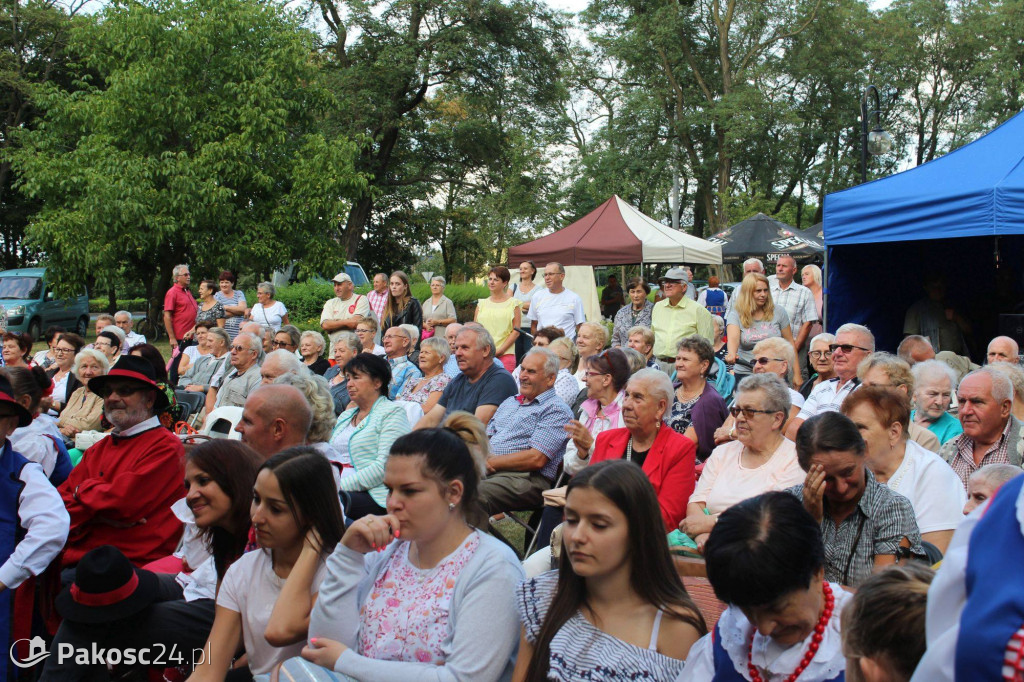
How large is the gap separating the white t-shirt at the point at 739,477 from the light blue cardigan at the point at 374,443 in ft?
5.62

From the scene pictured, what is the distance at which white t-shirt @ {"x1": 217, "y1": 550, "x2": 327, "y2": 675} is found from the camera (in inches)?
110

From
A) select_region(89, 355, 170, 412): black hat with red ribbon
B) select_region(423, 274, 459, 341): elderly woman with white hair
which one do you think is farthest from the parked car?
select_region(89, 355, 170, 412): black hat with red ribbon

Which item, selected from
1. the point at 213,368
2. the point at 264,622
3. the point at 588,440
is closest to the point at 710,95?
the point at 213,368

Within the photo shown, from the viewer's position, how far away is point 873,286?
8859 millimetres

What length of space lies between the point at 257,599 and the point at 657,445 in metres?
2.07

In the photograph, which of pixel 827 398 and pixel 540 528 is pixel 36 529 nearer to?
pixel 540 528

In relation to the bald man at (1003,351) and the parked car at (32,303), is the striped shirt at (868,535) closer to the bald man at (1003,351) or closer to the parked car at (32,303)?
the bald man at (1003,351)

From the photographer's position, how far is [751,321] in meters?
7.53

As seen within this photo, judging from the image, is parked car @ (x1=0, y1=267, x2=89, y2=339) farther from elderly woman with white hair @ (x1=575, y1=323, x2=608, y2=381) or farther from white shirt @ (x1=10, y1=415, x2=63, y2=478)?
white shirt @ (x1=10, y1=415, x2=63, y2=478)

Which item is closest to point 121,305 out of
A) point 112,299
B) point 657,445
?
point 112,299

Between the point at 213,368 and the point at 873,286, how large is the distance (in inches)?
258

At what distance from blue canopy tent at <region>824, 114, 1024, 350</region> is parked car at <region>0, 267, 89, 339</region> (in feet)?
58.9

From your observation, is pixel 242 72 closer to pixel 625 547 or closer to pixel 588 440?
pixel 588 440

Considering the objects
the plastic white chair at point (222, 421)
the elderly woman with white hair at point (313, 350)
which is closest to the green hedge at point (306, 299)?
the elderly woman with white hair at point (313, 350)
